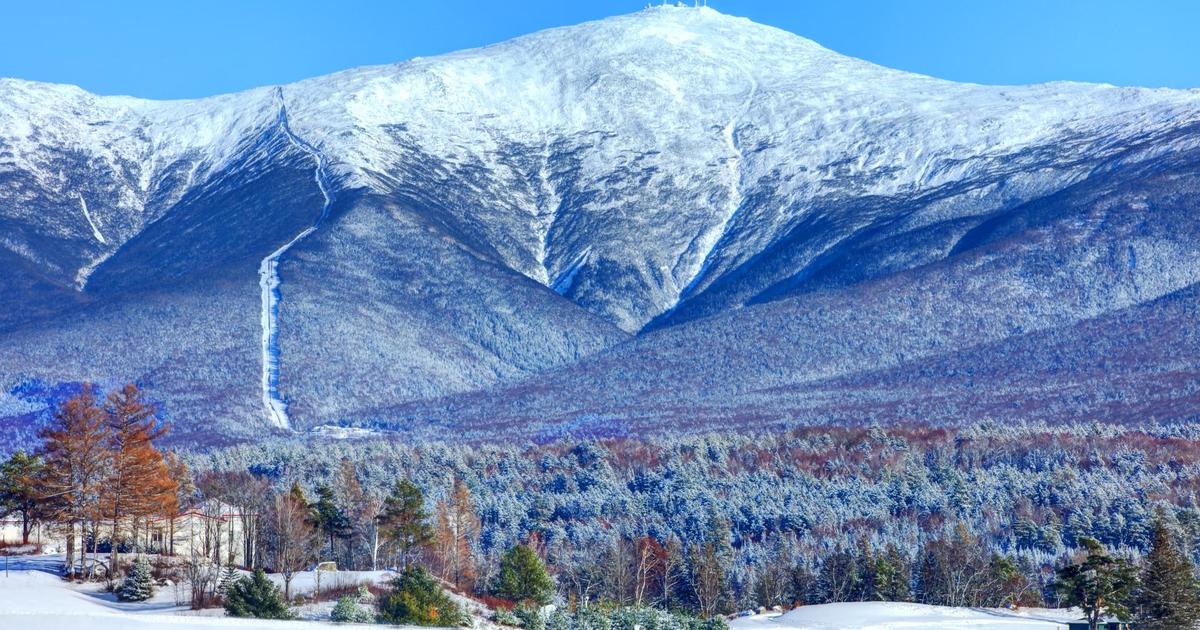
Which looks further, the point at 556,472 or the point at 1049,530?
the point at 556,472

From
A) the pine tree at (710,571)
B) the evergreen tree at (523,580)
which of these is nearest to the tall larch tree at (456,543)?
the evergreen tree at (523,580)

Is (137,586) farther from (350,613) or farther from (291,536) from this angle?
(291,536)

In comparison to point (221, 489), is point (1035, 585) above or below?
below

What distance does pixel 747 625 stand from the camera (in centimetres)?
7169

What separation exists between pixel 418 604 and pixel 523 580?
1757cm

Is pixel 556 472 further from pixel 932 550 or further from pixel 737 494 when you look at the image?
pixel 932 550

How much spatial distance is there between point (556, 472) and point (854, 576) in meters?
52.3

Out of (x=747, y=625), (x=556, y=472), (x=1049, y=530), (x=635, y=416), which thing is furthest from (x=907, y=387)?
(x=747, y=625)

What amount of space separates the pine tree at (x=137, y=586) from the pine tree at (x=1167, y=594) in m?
35.7

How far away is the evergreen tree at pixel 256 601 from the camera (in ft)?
180

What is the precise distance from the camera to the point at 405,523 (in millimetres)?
81562

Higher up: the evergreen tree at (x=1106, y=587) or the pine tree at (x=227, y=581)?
the pine tree at (x=227, y=581)

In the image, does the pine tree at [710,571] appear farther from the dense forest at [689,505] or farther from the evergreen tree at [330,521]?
the evergreen tree at [330,521]

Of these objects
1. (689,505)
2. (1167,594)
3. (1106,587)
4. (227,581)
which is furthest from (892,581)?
(227,581)
